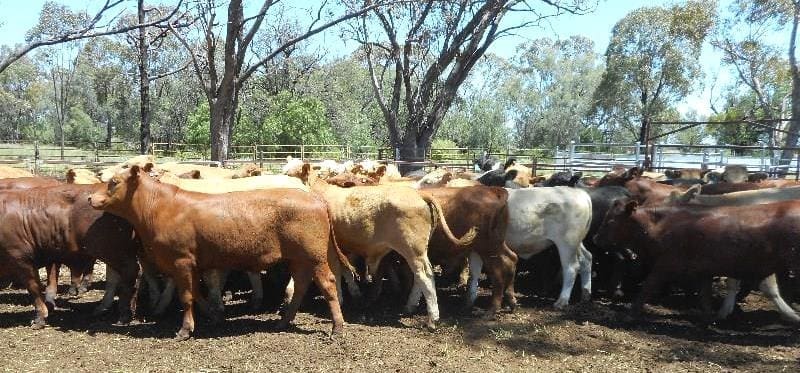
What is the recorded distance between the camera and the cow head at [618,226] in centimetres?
807

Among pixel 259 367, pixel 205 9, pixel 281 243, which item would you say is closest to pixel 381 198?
pixel 281 243

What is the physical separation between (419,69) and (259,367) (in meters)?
21.0

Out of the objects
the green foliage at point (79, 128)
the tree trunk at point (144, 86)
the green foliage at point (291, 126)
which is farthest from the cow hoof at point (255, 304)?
the green foliage at point (79, 128)

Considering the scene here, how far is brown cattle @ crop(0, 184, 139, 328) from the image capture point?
23.4 ft

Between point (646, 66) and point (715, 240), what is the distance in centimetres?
4060

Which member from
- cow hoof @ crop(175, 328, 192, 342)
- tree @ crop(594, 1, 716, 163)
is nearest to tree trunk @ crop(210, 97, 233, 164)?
cow hoof @ crop(175, 328, 192, 342)

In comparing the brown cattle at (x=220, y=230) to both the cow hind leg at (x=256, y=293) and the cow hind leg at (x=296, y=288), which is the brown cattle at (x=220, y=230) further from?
the cow hind leg at (x=256, y=293)

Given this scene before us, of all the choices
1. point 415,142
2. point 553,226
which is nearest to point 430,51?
point 415,142

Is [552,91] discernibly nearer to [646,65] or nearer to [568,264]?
[646,65]

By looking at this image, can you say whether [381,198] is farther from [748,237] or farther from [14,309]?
[14,309]

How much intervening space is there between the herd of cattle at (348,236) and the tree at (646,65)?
35664 millimetres

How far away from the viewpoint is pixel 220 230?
6672 mm

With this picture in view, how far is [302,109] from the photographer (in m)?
40.3

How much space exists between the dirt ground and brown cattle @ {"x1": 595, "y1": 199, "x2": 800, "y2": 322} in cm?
64
